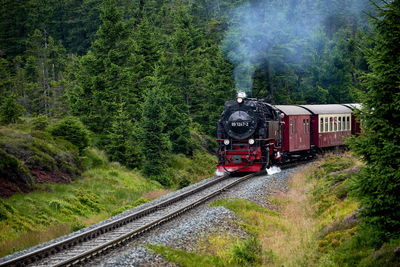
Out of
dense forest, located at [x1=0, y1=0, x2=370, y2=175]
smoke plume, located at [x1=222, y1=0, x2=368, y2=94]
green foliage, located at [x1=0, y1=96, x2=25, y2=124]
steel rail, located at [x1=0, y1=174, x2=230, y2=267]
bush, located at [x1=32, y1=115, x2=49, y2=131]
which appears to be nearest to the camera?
steel rail, located at [x1=0, y1=174, x2=230, y2=267]

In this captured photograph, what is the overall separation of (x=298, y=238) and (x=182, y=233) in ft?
10.4

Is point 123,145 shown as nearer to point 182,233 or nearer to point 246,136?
point 246,136

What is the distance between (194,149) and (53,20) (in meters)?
51.5

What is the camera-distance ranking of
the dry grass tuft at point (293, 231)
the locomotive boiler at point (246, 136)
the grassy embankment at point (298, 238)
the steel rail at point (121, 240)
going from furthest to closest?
the locomotive boiler at point (246, 136) → the dry grass tuft at point (293, 231) → the steel rail at point (121, 240) → the grassy embankment at point (298, 238)

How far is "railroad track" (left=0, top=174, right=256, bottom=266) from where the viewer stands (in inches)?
405

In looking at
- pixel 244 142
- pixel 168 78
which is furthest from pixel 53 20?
pixel 244 142

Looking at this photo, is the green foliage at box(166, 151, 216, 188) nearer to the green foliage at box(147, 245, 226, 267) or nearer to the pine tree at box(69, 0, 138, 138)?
the pine tree at box(69, 0, 138, 138)

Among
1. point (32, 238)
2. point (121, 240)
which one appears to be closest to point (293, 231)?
point (121, 240)

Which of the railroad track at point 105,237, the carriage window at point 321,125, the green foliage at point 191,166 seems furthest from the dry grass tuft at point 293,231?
the green foliage at point 191,166

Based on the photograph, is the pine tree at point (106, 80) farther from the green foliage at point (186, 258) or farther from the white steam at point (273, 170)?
the green foliage at point (186, 258)

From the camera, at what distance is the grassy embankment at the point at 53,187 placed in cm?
1584

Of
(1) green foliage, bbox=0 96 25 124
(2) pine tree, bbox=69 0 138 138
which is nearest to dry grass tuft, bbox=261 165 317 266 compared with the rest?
(2) pine tree, bbox=69 0 138 138

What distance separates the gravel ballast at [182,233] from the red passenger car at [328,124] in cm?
1284

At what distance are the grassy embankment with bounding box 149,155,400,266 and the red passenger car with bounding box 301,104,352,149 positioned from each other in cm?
1246
